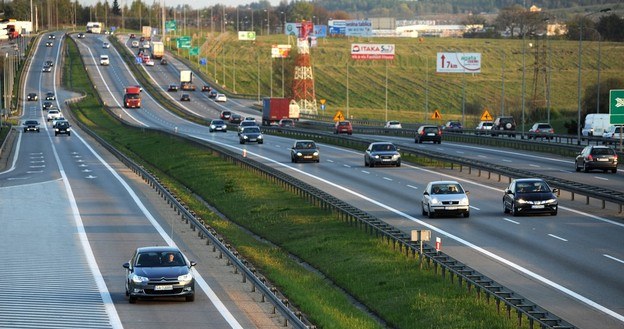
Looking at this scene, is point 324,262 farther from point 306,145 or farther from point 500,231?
point 306,145

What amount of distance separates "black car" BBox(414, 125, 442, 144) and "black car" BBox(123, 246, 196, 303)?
66.4 meters

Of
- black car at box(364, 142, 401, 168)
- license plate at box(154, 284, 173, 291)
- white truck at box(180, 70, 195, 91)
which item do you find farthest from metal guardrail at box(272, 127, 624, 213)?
white truck at box(180, 70, 195, 91)

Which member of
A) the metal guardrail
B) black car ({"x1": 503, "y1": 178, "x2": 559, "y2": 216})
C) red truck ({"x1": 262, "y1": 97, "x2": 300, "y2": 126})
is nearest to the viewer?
black car ({"x1": 503, "y1": 178, "x2": 559, "y2": 216})

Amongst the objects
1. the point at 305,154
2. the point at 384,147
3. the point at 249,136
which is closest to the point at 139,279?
the point at 384,147

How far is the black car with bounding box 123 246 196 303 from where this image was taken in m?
27.2

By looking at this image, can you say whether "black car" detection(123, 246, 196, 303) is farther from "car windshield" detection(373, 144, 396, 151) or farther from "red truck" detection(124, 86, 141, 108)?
"red truck" detection(124, 86, 141, 108)

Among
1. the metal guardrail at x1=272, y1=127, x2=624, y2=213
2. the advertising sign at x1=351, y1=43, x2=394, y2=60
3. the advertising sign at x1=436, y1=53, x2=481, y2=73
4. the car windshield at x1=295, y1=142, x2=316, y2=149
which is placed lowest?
the metal guardrail at x1=272, y1=127, x2=624, y2=213

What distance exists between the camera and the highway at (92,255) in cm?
2614

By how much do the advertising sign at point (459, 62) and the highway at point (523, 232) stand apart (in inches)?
2811

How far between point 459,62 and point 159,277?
123m

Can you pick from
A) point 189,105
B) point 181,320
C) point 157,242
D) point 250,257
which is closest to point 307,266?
point 250,257

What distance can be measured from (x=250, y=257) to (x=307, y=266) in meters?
1.78

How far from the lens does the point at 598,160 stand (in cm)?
6450

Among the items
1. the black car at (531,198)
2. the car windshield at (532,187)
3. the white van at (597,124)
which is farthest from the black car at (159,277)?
the white van at (597,124)
